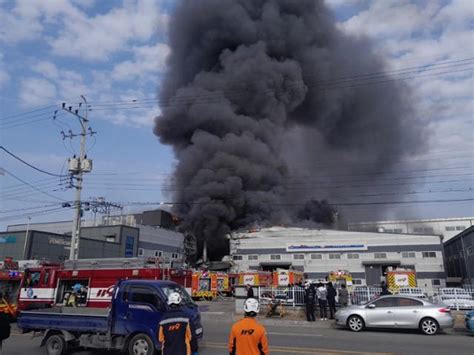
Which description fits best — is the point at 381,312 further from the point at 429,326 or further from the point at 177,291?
the point at 177,291

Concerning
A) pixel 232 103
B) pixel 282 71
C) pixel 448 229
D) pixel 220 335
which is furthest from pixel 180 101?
pixel 448 229

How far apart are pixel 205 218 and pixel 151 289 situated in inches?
1416

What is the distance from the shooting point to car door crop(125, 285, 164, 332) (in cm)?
773

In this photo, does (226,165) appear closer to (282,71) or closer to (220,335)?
(282,71)

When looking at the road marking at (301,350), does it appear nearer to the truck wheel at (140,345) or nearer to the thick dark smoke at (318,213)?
the truck wheel at (140,345)

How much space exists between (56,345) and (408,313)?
966 cm

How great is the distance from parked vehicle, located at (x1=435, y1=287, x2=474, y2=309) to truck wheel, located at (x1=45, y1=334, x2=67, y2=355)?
14.7 m

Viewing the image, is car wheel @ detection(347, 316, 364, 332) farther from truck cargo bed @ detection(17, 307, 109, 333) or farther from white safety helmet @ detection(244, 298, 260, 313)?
white safety helmet @ detection(244, 298, 260, 313)

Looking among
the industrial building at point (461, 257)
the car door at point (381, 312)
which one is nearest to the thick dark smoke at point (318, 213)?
the industrial building at point (461, 257)

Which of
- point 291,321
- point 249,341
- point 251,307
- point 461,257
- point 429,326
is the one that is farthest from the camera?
point 461,257

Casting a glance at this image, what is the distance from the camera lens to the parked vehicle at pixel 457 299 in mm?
16578

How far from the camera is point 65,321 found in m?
8.27

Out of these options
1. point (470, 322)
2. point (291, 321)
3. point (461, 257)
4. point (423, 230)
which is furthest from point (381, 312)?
point (423, 230)

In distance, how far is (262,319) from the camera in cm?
1599
